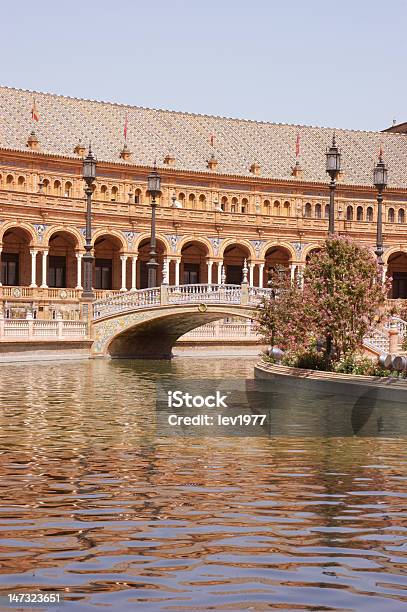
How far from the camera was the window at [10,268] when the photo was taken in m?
67.4

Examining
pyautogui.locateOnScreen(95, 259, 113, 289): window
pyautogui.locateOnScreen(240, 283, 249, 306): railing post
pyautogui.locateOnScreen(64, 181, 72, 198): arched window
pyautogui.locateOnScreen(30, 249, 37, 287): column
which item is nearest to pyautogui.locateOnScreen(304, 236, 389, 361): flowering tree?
pyautogui.locateOnScreen(240, 283, 249, 306): railing post

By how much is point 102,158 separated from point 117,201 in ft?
10.3

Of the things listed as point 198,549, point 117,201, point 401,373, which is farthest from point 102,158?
point 198,549

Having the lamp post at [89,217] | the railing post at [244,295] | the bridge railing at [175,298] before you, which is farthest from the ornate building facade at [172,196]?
the railing post at [244,295]

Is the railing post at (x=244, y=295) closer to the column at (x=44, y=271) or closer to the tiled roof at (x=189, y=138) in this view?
the column at (x=44, y=271)

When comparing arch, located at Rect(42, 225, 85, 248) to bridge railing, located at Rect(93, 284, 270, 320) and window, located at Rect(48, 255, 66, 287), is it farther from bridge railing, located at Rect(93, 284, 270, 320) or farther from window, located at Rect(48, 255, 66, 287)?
bridge railing, located at Rect(93, 284, 270, 320)

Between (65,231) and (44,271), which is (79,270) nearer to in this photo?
(65,231)

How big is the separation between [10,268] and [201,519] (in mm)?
58426

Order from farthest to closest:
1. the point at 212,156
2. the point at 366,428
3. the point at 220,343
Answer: the point at 212,156 → the point at 220,343 → the point at 366,428

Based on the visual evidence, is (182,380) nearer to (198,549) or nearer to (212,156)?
(198,549)

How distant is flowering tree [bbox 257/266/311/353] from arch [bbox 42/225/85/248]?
98.0 feet

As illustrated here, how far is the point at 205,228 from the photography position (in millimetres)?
73625

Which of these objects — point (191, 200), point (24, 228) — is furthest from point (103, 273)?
point (191, 200)

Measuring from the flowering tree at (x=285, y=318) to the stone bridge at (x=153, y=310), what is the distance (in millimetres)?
9236
